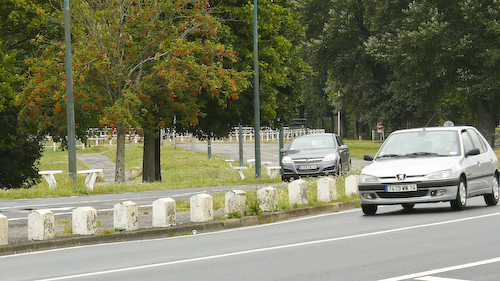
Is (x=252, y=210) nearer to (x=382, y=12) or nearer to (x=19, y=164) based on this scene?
(x=19, y=164)

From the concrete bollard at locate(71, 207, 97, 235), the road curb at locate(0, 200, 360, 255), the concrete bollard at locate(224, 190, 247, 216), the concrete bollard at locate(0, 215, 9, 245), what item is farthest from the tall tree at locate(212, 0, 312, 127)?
the concrete bollard at locate(0, 215, 9, 245)

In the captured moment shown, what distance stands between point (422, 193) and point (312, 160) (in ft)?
37.4

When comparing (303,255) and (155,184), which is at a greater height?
(303,255)

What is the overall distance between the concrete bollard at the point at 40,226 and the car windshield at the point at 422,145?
21.0 feet

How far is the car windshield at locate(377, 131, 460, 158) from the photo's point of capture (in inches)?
593

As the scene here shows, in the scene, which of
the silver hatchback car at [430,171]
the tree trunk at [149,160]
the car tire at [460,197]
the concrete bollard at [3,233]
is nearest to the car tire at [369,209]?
the silver hatchback car at [430,171]

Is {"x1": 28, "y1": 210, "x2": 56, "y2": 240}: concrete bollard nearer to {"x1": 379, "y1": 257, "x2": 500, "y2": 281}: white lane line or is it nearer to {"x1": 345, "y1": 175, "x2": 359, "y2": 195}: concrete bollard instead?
{"x1": 379, "y1": 257, "x2": 500, "y2": 281}: white lane line

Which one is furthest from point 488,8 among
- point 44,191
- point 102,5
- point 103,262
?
point 103,262

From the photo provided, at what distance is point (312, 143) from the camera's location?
88.2 feet

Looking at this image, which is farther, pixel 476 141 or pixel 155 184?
pixel 155 184

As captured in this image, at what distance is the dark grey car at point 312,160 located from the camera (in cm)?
2531

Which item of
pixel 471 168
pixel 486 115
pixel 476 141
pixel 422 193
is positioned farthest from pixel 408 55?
pixel 422 193

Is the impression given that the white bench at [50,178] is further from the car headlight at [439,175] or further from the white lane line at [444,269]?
the white lane line at [444,269]

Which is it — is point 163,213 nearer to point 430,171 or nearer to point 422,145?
point 430,171
